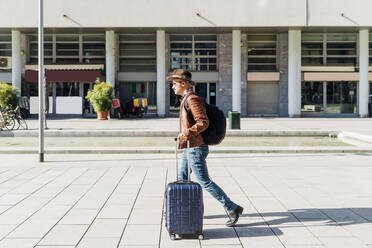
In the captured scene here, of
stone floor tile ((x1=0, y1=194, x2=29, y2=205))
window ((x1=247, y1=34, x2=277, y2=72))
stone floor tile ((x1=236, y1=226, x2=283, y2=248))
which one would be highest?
window ((x1=247, y1=34, x2=277, y2=72))

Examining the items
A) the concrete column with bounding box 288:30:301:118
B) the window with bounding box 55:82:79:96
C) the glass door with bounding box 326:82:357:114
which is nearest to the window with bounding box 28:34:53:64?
the window with bounding box 55:82:79:96

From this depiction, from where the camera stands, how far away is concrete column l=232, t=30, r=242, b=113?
29.9 metres

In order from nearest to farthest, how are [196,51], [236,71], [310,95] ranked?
[236,71], [310,95], [196,51]

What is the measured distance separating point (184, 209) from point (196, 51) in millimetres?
26870

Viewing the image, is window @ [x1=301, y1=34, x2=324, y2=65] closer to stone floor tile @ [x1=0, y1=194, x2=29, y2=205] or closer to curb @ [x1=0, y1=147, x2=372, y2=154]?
curb @ [x1=0, y1=147, x2=372, y2=154]

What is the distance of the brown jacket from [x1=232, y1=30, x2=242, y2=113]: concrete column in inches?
Result: 978

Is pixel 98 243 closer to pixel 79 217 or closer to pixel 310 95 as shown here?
pixel 79 217

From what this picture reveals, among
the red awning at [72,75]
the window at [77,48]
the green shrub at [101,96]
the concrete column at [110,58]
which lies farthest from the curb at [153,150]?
the window at [77,48]

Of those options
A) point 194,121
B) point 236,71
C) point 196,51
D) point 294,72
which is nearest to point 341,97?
point 294,72

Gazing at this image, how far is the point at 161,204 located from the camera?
672 centimetres

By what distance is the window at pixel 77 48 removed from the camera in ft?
102

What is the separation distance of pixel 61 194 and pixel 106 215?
161 cm

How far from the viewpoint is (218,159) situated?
470 inches
